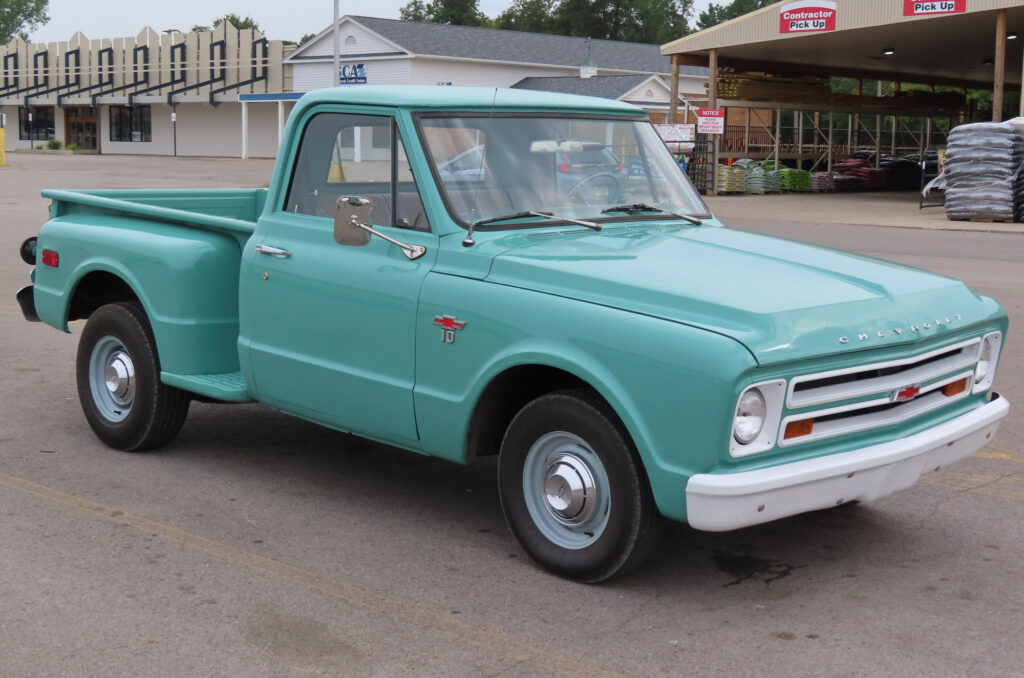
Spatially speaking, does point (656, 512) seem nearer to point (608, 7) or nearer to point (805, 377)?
point (805, 377)

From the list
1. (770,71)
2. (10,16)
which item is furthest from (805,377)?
(10,16)

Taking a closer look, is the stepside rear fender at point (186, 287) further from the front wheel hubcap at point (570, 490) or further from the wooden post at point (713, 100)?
the wooden post at point (713, 100)

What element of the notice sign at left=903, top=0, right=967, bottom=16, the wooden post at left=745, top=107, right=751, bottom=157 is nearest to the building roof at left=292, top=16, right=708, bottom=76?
the wooden post at left=745, top=107, right=751, bottom=157

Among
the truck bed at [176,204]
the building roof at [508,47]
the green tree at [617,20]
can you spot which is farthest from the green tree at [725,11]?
the truck bed at [176,204]

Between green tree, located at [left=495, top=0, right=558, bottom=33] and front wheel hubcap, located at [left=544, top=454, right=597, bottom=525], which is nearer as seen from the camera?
front wheel hubcap, located at [left=544, top=454, right=597, bottom=525]

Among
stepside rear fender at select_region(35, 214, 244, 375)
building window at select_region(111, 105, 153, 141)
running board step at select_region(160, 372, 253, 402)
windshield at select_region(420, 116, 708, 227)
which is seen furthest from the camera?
building window at select_region(111, 105, 153, 141)

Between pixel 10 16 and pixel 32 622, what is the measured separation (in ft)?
477

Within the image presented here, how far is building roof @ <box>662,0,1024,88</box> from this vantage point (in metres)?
31.0

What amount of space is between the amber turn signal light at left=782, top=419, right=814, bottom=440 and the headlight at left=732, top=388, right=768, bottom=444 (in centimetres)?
12

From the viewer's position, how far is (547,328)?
4457mm

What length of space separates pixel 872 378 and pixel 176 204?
4.56m

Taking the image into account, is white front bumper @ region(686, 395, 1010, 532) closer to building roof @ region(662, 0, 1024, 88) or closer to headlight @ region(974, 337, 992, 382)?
headlight @ region(974, 337, 992, 382)

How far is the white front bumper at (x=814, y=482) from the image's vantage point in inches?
157

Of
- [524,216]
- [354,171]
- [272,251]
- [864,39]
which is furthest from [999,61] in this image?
[272,251]
